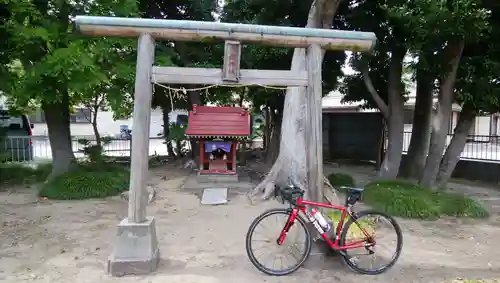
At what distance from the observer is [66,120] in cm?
1053

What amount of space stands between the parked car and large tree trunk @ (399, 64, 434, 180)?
39.2 feet

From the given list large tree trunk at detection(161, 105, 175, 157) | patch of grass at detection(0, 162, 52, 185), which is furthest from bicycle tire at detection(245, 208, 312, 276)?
large tree trunk at detection(161, 105, 175, 157)

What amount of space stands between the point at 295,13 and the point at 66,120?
6.55 metres

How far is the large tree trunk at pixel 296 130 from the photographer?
8.91 m

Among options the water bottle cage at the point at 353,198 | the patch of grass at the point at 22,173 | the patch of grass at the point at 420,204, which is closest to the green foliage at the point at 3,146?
the patch of grass at the point at 22,173

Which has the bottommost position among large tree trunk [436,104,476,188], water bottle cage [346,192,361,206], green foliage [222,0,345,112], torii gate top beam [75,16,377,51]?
water bottle cage [346,192,361,206]

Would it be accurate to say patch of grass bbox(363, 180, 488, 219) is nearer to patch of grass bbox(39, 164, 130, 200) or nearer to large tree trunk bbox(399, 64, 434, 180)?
large tree trunk bbox(399, 64, 434, 180)

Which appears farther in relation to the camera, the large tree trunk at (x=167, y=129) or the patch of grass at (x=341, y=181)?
the large tree trunk at (x=167, y=129)

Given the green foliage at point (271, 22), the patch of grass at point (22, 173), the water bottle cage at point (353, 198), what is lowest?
the patch of grass at point (22, 173)

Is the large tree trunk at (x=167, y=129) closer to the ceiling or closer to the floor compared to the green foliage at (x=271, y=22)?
closer to the floor

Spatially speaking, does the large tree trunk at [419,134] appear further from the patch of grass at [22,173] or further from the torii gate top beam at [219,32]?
the patch of grass at [22,173]

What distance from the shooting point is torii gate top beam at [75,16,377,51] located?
4.55m

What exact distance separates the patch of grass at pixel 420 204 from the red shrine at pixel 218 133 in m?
4.07

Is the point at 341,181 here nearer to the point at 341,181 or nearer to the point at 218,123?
the point at 341,181
